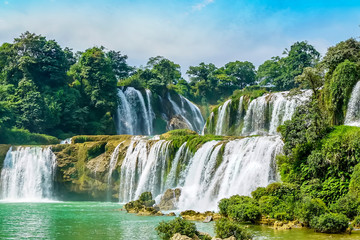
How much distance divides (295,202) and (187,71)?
61.9m

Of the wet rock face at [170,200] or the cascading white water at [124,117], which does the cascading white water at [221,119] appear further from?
the wet rock face at [170,200]

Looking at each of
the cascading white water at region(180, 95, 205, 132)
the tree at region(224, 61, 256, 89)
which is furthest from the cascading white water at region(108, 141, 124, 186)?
the tree at region(224, 61, 256, 89)

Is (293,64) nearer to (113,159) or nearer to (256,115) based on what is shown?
(256,115)

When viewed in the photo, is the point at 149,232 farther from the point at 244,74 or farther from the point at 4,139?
the point at 244,74

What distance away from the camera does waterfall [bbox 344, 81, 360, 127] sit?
2683cm

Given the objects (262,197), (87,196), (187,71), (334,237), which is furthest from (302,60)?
(334,237)

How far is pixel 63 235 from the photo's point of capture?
16219 millimetres

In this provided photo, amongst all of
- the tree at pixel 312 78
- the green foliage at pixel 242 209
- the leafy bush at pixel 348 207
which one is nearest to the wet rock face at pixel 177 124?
the tree at pixel 312 78

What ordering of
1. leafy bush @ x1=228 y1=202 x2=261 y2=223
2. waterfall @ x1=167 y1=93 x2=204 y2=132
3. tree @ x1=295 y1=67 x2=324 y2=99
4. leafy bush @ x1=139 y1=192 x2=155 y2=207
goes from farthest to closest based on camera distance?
1. waterfall @ x1=167 y1=93 x2=204 y2=132
2. tree @ x1=295 y1=67 x2=324 y2=99
3. leafy bush @ x1=139 y1=192 x2=155 y2=207
4. leafy bush @ x1=228 y1=202 x2=261 y2=223

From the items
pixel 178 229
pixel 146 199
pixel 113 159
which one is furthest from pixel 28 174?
pixel 178 229

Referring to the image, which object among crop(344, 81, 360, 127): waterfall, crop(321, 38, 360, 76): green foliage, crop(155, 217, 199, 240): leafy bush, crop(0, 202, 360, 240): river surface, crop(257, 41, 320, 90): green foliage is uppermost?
crop(257, 41, 320, 90): green foliage

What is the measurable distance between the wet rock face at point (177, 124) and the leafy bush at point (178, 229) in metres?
41.4

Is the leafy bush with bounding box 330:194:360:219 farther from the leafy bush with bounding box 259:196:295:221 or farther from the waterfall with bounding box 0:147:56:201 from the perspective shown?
the waterfall with bounding box 0:147:56:201

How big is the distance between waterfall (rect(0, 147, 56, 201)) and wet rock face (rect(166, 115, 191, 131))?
21.3 meters
